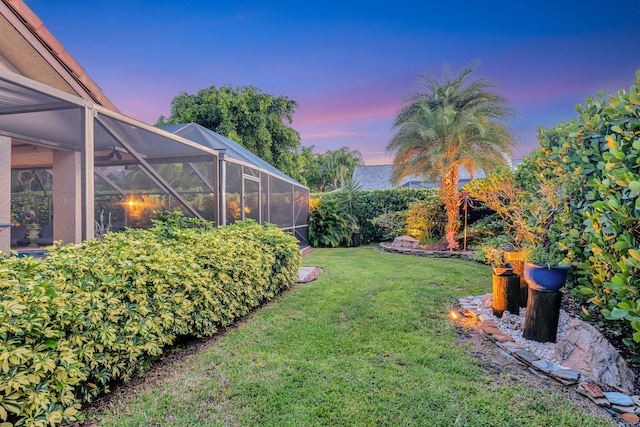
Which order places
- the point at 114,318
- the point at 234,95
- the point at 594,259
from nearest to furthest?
1. the point at 114,318
2. the point at 594,259
3. the point at 234,95

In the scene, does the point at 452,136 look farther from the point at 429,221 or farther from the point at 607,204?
the point at 607,204

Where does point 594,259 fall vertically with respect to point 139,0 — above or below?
below

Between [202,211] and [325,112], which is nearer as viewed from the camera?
[202,211]

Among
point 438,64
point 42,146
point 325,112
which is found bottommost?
point 42,146

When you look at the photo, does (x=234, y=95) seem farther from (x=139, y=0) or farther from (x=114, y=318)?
(x=114, y=318)

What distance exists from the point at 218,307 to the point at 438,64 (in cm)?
1111

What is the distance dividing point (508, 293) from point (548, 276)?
32.0 inches

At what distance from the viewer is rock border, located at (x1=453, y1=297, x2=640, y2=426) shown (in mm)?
2150

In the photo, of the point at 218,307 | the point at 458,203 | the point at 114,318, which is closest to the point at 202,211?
the point at 218,307

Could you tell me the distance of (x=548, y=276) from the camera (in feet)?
10.2

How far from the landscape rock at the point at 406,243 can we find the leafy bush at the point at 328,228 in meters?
1.98

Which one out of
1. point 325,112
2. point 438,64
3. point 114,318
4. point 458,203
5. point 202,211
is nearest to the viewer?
point 114,318

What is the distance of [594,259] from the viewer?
278cm

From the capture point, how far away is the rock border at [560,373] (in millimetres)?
2150
